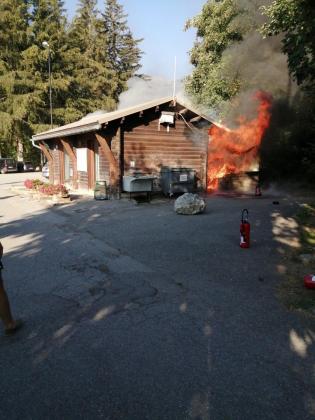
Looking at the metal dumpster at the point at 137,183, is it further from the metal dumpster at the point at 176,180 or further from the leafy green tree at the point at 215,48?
the leafy green tree at the point at 215,48

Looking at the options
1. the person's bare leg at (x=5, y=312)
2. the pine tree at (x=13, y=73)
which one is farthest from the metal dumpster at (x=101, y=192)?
the pine tree at (x=13, y=73)

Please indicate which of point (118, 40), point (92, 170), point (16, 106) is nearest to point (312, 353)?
point (92, 170)

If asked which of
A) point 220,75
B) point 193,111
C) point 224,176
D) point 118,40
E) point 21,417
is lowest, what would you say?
point 21,417

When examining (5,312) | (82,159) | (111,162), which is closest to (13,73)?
(82,159)

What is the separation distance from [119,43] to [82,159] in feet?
117

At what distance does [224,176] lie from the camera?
17297 mm

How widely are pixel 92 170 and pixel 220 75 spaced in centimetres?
839

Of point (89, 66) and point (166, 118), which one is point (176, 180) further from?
point (89, 66)

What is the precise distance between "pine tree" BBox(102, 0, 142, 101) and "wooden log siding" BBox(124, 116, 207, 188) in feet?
107

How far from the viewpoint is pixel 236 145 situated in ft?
55.8

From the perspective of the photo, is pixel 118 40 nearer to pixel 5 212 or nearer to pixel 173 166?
pixel 173 166

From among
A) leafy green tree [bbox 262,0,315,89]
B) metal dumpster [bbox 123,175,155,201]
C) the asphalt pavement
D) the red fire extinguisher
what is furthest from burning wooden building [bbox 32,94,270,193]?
the red fire extinguisher

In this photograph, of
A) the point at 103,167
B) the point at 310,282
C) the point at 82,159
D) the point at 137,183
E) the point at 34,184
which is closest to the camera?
the point at 310,282

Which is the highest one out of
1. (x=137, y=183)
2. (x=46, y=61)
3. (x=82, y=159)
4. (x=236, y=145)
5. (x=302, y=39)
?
(x=46, y=61)
